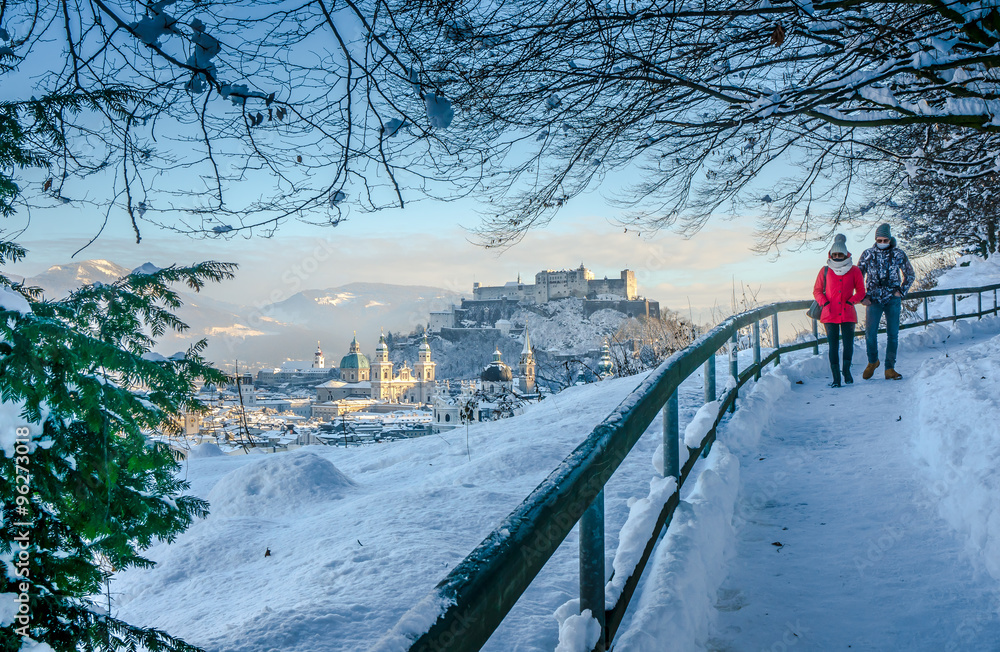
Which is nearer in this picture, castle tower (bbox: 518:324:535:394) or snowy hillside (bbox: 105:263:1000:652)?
snowy hillside (bbox: 105:263:1000:652)

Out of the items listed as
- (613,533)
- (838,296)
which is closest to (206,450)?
(613,533)

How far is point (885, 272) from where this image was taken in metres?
8.08

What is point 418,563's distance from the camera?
3.19 meters

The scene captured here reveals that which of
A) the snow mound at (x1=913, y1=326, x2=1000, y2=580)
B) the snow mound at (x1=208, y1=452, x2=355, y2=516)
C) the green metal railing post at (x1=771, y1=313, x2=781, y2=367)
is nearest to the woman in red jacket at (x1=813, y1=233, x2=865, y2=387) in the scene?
the green metal railing post at (x1=771, y1=313, x2=781, y2=367)

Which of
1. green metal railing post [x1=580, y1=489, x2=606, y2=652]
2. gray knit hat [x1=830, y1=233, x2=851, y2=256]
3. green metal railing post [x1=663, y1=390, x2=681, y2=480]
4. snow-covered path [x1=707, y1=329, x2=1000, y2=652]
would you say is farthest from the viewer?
gray knit hat [x1=830, y1=233, x2=851, y2=256]

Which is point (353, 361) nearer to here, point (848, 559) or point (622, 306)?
point (622, 306)

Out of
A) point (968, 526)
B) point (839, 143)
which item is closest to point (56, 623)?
point (968, 526)

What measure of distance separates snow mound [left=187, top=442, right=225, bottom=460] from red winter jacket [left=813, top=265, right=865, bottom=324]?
28.9 ft

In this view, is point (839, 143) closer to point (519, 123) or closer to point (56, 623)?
point (519, 123)

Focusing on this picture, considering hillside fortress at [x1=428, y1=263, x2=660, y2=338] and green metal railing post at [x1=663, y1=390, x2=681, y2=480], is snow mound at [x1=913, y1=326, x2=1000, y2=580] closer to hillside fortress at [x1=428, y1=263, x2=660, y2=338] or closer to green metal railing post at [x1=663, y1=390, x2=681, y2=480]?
green metal railing post at [x1=663, y1=390, x2=681, y2=480]

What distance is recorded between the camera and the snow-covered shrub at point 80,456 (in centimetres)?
212

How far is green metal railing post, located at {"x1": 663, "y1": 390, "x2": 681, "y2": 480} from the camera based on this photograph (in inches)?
Result: 113

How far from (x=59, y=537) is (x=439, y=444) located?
507cm

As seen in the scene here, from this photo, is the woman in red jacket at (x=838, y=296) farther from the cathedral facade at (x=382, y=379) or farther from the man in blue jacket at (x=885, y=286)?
the cathedral facade at (x=382, y=379)
